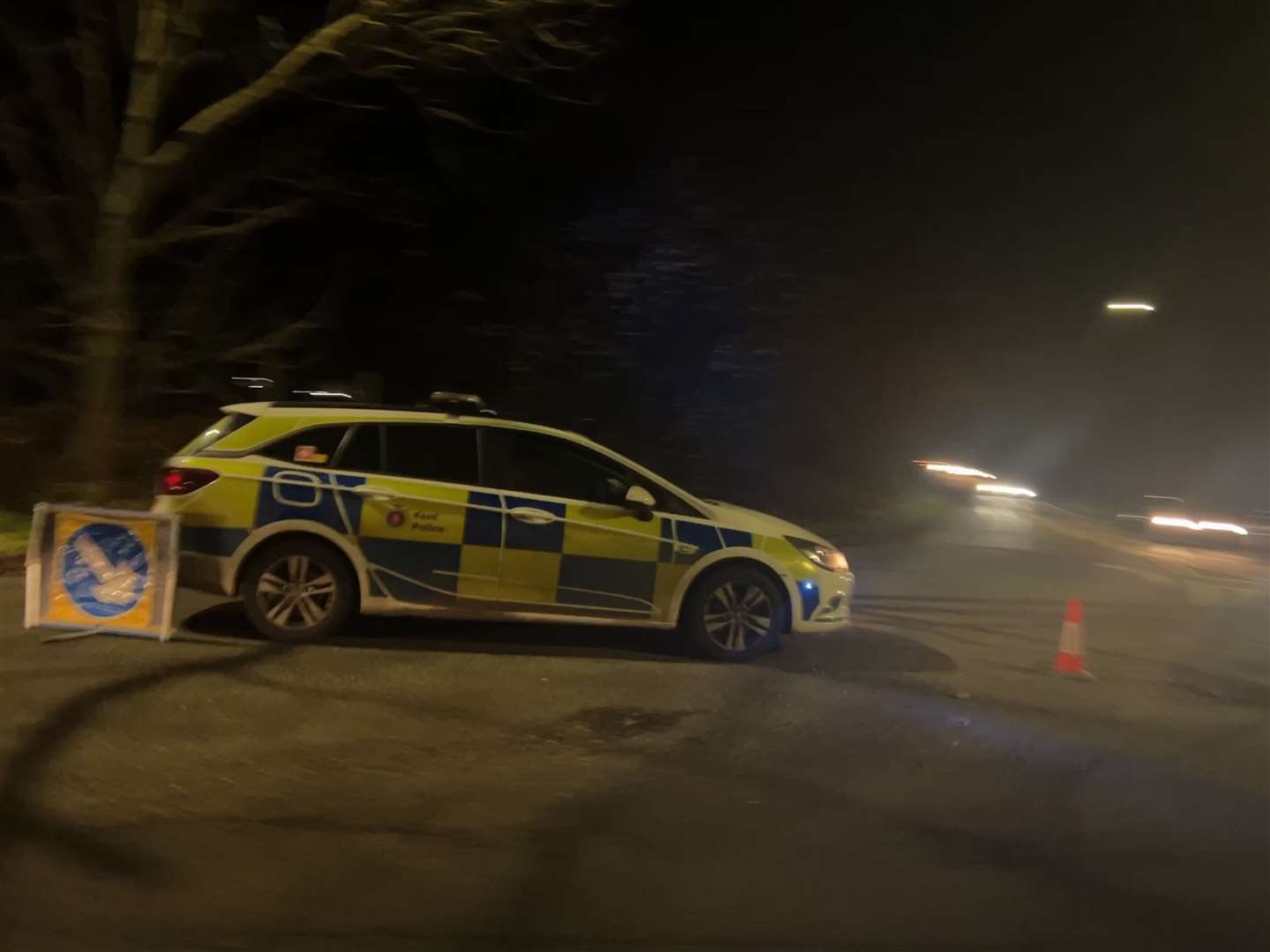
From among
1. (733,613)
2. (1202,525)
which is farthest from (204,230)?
(1202,525)

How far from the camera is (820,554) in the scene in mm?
8141

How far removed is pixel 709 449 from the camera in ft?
57.4

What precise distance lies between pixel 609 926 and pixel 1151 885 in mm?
2375

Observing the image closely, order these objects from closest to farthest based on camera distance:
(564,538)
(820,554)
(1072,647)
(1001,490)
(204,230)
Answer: (564,538)
(820,554)
(1072,647)
(204,230)
(1001,490)

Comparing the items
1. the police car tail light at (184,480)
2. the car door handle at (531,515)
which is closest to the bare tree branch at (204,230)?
the police car tail light at (184,480)

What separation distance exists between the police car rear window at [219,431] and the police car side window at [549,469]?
5.29ft

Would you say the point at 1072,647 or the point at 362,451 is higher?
the point at 362,451

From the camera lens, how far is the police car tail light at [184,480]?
743cm

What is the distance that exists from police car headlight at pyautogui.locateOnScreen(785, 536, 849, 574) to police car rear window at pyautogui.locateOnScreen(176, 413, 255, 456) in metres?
3.81

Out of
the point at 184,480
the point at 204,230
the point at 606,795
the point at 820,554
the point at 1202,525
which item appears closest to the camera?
the point at 606,795

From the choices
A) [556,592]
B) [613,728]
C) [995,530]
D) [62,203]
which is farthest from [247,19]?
[995,530]

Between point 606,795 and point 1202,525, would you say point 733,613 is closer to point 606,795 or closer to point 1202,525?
point 606,795

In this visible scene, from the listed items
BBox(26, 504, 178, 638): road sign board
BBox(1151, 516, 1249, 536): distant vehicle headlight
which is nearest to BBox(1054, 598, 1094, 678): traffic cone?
BBox(26, 504, 178, 638): road sign board

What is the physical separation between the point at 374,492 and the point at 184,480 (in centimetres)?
121
